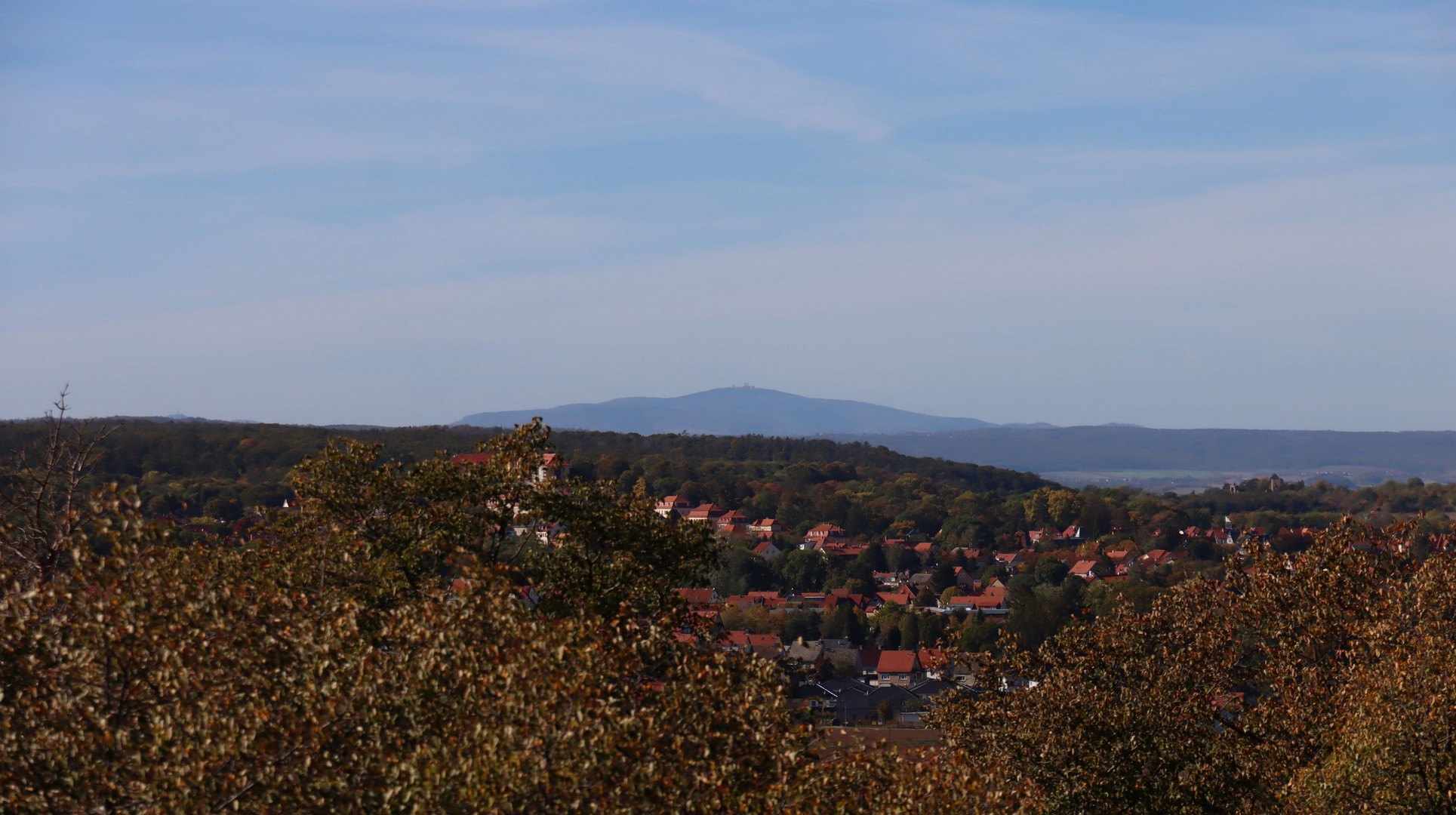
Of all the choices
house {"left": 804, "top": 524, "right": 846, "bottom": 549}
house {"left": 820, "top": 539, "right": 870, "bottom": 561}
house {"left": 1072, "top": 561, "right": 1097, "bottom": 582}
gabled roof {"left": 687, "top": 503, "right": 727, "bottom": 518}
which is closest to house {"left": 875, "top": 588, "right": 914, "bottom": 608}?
house {"left": 820, "top": 539, "right": 870, "bottom": 561}

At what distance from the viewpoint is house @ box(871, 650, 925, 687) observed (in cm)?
6912

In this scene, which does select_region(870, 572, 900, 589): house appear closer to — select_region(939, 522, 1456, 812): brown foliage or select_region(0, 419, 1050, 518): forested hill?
select_region(0, 419, 1050, 518): forested hill

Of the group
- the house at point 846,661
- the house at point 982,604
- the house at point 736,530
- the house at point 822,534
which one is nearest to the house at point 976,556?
the house at point 822,534

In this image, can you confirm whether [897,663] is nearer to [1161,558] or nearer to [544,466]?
[1161,558]

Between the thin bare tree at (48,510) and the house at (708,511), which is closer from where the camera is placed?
the thin bare tree at (48,510)

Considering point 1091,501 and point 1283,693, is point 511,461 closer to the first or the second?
point 1283,693

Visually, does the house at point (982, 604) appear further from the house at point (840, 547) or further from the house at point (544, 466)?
the house at point (544, 466)

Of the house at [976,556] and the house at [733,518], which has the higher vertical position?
the house at [733,518]

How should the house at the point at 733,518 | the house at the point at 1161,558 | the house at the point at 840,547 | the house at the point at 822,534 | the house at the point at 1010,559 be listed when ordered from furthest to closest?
the house at the point at 733,518 → the house at the point at 822,534 → the house at the point at 840,547 → the house at the point at 1010,559 → the house at the point at 1161,558

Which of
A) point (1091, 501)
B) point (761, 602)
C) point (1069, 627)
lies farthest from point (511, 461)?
point (1091, 501)

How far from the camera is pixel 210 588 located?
35.6 feet

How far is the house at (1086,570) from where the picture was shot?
10344cm

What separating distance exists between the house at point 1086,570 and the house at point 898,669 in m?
34.8

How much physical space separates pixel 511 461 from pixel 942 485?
179m
